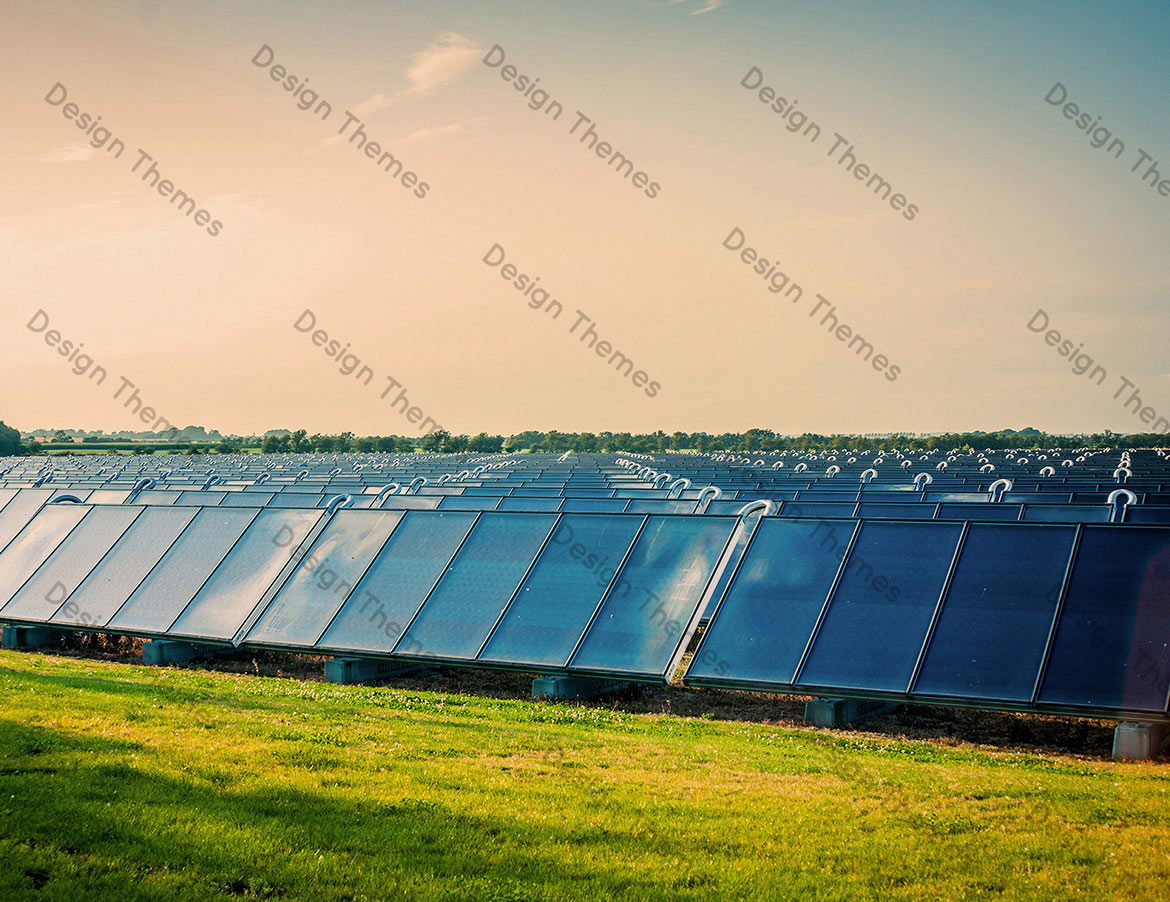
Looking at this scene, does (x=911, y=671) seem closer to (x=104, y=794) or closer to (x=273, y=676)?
Answer: (x=104, y=794)

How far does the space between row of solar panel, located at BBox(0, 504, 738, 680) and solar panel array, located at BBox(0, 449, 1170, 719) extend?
40 millimetres

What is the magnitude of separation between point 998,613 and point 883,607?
1517 mm

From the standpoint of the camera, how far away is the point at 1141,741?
11.0m

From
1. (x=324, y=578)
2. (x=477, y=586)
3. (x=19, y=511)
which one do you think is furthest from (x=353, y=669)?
(x=19, y=511)

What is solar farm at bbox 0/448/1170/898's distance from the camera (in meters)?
7.09

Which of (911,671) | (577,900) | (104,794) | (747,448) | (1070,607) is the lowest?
(104,794)

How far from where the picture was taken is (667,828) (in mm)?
7742

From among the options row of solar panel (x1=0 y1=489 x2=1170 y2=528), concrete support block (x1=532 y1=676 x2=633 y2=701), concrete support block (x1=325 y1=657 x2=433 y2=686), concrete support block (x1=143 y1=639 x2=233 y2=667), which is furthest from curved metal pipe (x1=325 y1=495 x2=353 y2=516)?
concrete support block (x1=532 y1=676 x2=633 y2=701)

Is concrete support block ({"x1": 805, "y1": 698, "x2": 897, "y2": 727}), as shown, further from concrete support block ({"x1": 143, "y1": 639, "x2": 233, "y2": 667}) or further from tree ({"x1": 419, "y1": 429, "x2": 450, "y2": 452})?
tree ({"x1": 419, "y1": 429, "x2": 450, "y2": 452})

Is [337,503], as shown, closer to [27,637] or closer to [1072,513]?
[27,637]

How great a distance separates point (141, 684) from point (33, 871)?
8181 millimetres

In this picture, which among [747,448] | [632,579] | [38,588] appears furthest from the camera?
[747,448]

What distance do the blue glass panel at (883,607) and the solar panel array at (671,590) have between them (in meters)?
0.03

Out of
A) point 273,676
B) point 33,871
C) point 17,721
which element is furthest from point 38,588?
point 33,871
